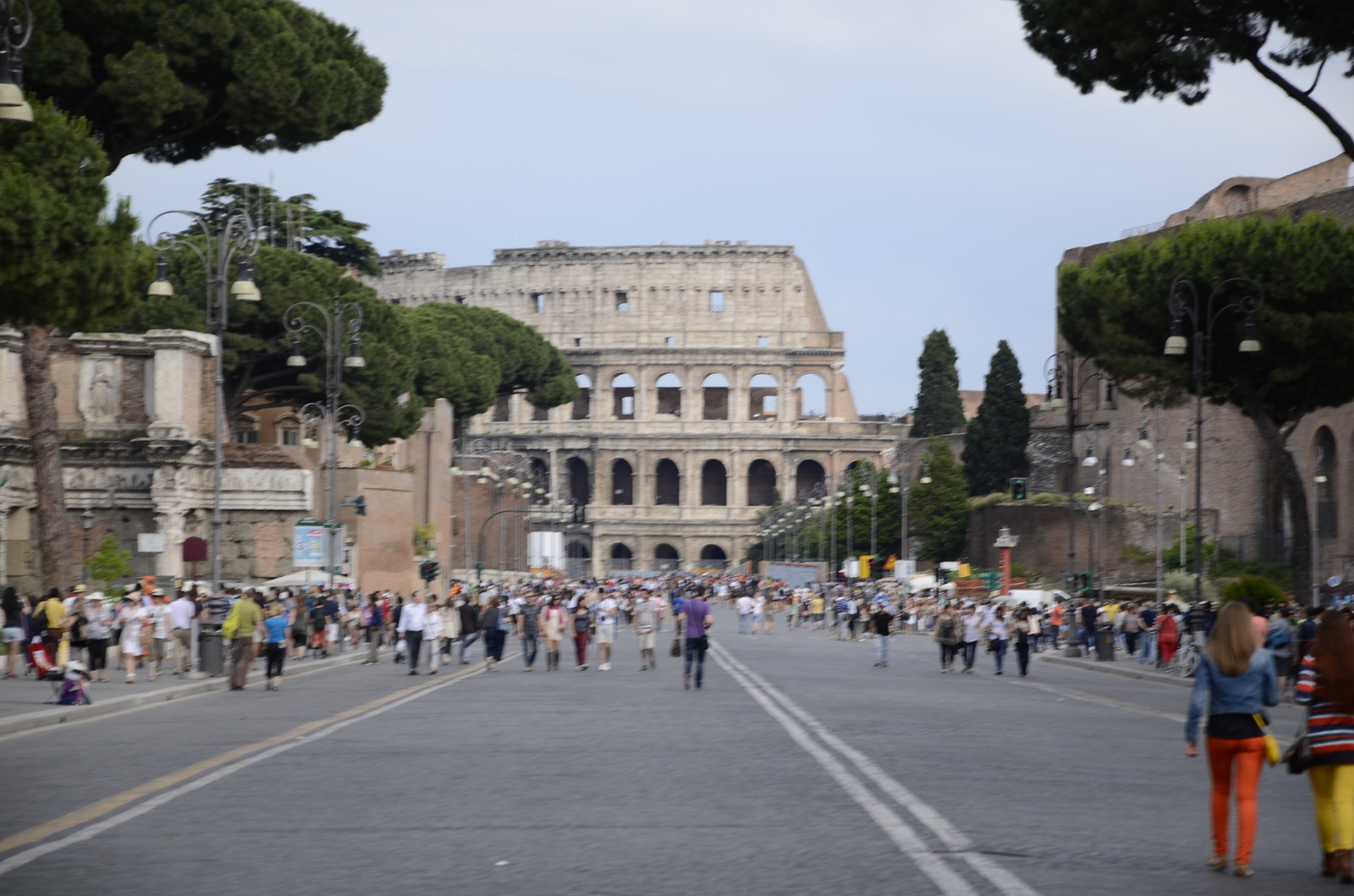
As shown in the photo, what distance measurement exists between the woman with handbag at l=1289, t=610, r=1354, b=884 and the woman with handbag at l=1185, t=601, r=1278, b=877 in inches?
8.2

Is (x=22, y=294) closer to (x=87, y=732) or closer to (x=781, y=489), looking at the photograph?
(x=87, y=732)

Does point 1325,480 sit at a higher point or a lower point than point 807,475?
lower

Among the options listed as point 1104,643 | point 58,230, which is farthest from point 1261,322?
point 58,230

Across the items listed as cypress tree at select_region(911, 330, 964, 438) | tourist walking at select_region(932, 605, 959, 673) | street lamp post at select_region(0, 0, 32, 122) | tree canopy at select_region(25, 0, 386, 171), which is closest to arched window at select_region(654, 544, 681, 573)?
cypress tree at select_region(911, 330, 964, 438)

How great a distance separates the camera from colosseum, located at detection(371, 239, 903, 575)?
122938 mm

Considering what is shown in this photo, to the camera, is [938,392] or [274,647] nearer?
[274,647]

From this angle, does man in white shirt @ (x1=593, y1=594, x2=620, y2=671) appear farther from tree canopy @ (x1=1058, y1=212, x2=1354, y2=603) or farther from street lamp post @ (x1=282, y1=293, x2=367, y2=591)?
tree canopy @ (x1=1058, y1=212, x2=1354, y2=603)

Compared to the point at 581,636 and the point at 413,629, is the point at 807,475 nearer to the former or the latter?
the point at 581,636

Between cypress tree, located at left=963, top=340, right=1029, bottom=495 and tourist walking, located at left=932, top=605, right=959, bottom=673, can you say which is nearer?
tourist walking, located at left=932, top=605, right=959, bottom=673

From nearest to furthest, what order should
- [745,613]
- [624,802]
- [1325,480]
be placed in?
[624,802] → [1325,480] → [745,613]

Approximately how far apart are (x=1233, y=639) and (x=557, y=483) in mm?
117801

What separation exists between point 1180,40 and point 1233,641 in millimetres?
17783

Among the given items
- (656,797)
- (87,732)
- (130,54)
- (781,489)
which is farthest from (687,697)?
(781,489)

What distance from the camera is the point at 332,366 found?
47.0m
